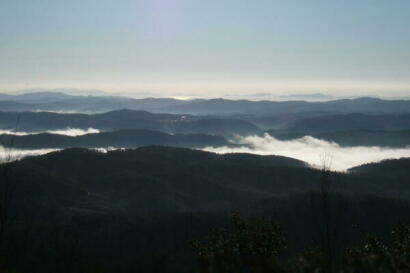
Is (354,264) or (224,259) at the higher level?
(354,264)

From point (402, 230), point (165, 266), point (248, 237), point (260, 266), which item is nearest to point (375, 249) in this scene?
point (402, 230)

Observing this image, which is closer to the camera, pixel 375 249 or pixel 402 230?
pixel 375 249

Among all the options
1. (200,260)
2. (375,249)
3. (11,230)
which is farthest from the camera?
(11,230)

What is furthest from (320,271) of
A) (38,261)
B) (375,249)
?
(38,261)

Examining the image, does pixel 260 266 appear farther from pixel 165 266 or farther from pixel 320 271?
pixel 165 266

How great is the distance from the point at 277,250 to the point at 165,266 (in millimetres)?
132181

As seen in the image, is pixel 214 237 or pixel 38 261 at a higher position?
pixel 214 237

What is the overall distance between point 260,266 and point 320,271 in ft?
19.0

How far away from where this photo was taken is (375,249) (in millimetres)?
57938

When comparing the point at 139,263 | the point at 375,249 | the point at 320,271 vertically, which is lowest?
the point at 139,263

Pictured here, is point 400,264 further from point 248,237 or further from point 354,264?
point 248,237

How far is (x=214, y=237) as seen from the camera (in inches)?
2124

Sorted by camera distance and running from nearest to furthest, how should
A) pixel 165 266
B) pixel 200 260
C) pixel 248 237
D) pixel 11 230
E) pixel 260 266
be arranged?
1. pixel 260 266
2. pixel 200 260
3. pixel 248 237
4. pixel 165 266
5. pixel 11 230

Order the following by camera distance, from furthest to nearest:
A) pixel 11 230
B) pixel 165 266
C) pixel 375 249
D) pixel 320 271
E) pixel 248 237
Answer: pixel 11 230
pixel 165 266
pixel 375 249
pixel 248 237
pixel 320 271
